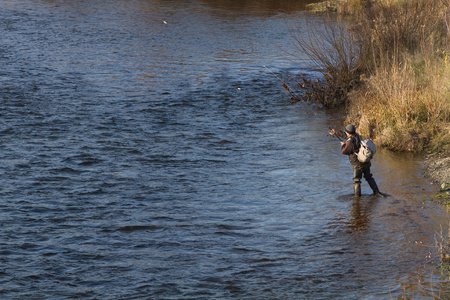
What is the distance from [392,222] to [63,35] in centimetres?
2249


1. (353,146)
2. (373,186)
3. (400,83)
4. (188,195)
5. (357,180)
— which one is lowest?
(188,195)

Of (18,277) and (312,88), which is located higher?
(312,88)

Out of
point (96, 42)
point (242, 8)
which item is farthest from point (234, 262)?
point (242, 8)

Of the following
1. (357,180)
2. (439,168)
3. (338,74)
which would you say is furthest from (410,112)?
(338,74)

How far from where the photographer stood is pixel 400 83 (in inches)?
506

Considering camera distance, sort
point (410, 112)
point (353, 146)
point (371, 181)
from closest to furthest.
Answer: point (353, 146) < point (371, 181) < point (410, 112)

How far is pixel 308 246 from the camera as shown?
855cm

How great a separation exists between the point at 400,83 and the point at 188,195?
17.5 ft

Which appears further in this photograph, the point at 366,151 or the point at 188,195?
the point at 188,195

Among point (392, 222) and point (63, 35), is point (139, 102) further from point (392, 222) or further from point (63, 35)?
point (63, 35)

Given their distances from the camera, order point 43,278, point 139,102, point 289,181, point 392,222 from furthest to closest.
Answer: point 139,102 < point 289,181 < point 392,222 < point 43,278

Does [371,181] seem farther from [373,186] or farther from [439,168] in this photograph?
[439,168]

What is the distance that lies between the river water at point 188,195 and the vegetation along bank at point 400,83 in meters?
0.60

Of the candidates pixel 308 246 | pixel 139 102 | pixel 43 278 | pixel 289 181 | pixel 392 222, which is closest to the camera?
pixel 43 278
